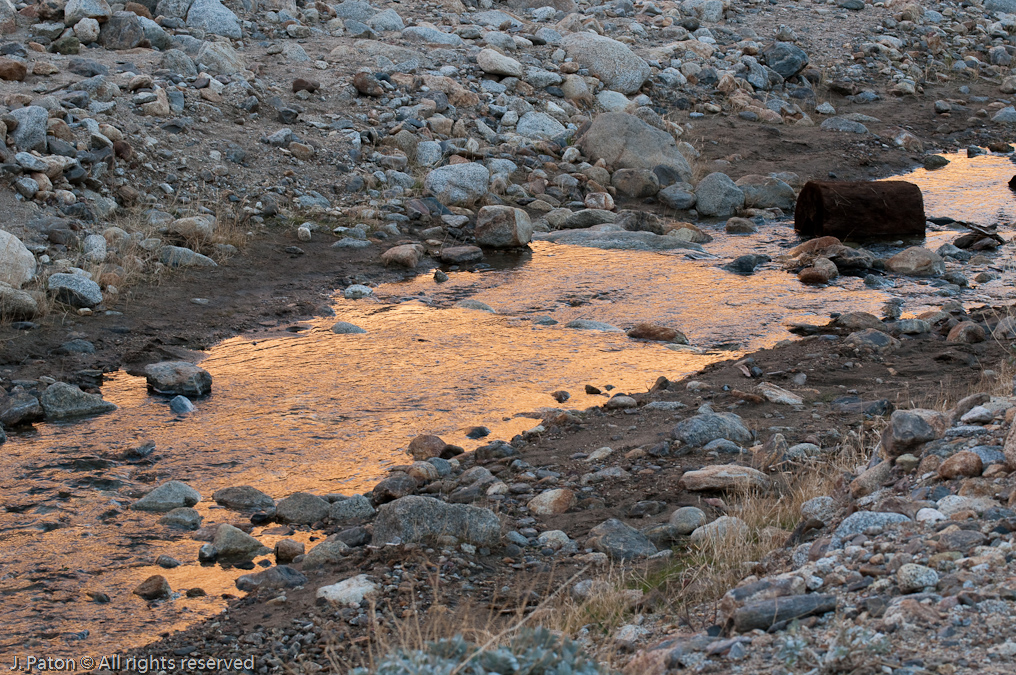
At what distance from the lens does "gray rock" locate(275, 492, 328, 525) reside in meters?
4.08

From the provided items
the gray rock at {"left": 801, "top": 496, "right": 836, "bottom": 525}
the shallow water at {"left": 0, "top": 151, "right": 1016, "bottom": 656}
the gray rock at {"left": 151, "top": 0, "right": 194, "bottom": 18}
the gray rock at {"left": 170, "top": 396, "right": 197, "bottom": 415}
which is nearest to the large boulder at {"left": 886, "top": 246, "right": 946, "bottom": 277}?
the shallow water at {"left": 0, "top": 151, "right": 1016, "bottom": 656}

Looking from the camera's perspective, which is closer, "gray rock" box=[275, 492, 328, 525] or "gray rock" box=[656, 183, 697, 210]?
"gray rock" box=[275, 492, 328, 525]

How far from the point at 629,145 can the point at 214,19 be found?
199 inches

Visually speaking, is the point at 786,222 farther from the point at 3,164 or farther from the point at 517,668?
the point at 517,668

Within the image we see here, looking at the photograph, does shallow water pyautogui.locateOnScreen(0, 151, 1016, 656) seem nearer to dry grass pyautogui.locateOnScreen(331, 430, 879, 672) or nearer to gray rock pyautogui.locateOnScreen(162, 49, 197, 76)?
dry grass pyautogui.locateOnScreen(331, 430, 879, 672)

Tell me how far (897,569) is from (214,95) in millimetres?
8754

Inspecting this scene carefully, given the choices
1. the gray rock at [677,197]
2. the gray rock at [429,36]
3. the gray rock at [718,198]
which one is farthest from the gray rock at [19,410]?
the gray rock at [429,36]

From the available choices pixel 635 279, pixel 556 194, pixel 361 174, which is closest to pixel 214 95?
pixel 361 174

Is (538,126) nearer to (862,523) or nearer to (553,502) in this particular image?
(553,502)

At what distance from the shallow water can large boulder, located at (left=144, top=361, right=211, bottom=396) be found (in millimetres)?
93

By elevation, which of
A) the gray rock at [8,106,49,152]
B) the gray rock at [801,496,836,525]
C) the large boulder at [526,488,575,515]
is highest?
the gray rock at [8,106,49,152]

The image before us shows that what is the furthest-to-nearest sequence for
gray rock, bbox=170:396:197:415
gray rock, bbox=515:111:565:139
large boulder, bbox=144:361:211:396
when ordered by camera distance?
1. gray rock, bbox=515:111:565:139
2. large boulder, bbox=144:361:211:396
3. gray rock, bbox=170:396:197:415

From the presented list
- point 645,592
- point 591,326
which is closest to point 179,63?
point 591,326

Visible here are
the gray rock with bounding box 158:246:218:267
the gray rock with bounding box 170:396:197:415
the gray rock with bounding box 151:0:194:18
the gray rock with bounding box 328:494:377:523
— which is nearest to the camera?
the gray rock with bounding box 328:494:377:523
